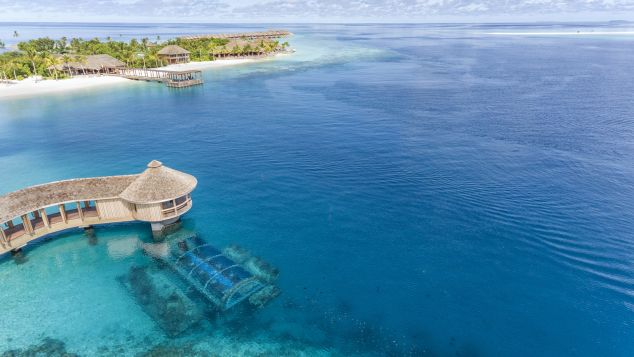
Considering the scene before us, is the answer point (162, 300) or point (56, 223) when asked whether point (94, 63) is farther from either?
point (162, 300)

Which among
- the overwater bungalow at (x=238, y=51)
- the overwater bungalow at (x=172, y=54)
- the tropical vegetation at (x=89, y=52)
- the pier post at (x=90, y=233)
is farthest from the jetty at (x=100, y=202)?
the overwater bungalow at (x=238, y=51)

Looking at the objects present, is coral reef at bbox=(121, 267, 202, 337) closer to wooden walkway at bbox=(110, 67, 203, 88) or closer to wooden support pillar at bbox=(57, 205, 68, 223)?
wooden support pillar at bbox=(57, 205, 68, 223)

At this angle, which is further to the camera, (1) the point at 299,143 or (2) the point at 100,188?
(1) the point at 299,143

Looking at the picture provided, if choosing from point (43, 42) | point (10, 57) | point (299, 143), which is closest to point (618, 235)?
point (299, 143)

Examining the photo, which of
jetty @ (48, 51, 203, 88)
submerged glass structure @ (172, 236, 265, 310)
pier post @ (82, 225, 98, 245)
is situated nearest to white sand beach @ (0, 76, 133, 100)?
jetty @ (48, 51, 203, 88)

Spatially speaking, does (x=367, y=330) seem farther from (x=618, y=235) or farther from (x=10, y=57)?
(x=10, y=57)

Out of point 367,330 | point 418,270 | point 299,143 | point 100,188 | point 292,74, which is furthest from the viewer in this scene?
point 292,74
